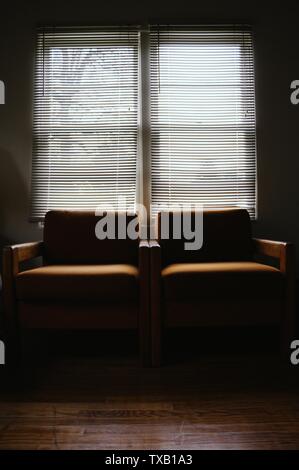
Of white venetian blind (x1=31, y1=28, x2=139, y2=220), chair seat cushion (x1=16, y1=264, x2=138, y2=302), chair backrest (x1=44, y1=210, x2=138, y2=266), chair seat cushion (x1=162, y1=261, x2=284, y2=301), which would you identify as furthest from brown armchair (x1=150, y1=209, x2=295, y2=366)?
white venetian blind (x1=31, y1=28, x2=139, y2=220)

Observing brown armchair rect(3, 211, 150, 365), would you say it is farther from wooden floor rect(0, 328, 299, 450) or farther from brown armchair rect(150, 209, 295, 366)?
wooden floor rect(0, 328, 299, 450)

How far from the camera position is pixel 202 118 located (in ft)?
9.69

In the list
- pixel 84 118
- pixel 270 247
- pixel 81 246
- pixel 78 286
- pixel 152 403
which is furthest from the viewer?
pixel 84 118

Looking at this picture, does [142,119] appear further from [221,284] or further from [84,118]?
[221,284]

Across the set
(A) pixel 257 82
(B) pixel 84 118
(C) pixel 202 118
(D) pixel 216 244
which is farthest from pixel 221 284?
(A) pixel 257 82

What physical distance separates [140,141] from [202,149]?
1.83 feet

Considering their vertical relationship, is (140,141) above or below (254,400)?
above

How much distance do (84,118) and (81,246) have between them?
1.20 meters

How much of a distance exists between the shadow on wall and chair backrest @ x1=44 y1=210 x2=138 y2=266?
520mm

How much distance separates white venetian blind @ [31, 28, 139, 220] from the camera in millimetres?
2928

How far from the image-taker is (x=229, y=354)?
2.11m
